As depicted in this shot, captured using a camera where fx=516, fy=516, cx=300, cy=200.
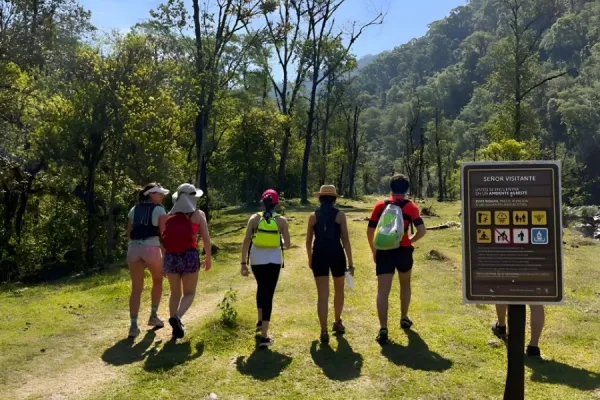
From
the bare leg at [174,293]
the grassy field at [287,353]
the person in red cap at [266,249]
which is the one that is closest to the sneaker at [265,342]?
the person in red cap at [266,249]

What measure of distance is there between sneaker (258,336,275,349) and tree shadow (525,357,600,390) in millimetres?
3002

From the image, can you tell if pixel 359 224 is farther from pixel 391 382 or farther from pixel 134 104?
pixel 391 382

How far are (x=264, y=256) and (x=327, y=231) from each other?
0.86m

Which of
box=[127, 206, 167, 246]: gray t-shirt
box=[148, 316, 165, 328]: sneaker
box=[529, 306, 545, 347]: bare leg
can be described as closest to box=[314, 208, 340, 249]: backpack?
box=[127, 206, 167, 246]: gray t-shirt

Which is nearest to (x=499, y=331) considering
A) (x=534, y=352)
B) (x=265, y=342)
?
(x=534, y=352)

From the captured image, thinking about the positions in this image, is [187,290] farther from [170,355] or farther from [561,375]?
[561,375]

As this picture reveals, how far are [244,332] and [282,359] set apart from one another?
108 cm

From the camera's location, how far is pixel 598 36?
111250mm

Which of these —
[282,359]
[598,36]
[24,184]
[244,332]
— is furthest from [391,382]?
[598,36]

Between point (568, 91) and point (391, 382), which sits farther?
point (568, 91)

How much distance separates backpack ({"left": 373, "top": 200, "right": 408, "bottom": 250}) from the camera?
636cm

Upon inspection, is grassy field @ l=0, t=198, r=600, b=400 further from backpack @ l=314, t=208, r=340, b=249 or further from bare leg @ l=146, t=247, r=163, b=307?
backpack @ l=314, t=208, r=340, b=249

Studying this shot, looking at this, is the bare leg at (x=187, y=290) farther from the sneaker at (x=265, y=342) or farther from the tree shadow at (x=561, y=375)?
the tree shadow at (x=561, y=375)

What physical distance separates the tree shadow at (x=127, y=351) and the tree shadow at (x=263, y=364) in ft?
4.31
